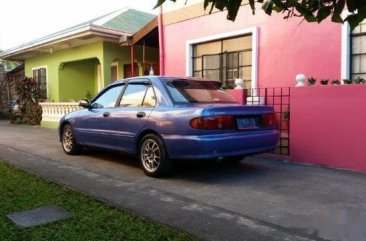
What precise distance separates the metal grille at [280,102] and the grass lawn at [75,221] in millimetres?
4315

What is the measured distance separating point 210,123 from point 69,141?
3.89 meters

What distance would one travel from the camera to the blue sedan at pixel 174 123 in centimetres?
547

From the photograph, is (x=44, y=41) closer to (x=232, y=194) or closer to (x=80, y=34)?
(x=80, y=34)

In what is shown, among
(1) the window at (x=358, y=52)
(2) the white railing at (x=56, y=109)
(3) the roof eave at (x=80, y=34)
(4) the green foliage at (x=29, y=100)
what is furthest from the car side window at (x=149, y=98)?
(4) the green foliage at (x=29, y=100)

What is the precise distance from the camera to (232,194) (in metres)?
5.16

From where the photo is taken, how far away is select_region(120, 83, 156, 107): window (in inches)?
249

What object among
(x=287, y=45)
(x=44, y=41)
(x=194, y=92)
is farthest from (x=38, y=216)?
(x=44, y=41)

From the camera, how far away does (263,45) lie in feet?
29.4

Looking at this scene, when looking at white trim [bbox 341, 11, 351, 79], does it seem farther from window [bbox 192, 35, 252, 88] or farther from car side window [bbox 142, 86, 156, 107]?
car side window [bbox 142, 86, 156, 107]

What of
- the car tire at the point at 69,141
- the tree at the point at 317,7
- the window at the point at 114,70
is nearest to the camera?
the tree at the point at 317,7

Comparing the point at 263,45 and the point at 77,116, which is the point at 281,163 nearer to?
the point at 263,45

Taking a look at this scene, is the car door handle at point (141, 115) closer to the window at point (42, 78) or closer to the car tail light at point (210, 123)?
the car tail light at point (210, 123)

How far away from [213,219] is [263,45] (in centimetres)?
576

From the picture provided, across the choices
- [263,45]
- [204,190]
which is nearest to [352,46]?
[263,45]
